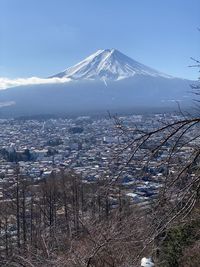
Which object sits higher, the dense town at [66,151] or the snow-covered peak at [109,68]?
the snow-covered peak at [109,68]

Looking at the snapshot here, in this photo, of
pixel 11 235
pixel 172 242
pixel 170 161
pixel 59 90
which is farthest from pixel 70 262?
pixel 59 90

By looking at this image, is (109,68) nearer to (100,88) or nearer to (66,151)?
(100,88)

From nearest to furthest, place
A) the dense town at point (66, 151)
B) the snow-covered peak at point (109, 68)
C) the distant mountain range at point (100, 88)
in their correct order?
the dense town at point (66, 151), the distant mountain range at point (100, 88), the snow-covered peak at point (109, 68)

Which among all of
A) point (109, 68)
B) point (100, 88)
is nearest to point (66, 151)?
point (100, 88)

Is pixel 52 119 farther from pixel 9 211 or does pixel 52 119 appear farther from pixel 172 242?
pixel 172 242

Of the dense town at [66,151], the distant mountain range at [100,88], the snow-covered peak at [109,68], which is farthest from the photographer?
the snow-covered peak at [109,68]

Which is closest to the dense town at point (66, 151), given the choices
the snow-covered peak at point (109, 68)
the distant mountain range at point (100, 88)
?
the distant mountain range at point (100, 88)

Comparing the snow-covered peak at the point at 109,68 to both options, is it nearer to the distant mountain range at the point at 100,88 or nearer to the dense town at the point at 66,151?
the distant mountain range at the point at 100,88
